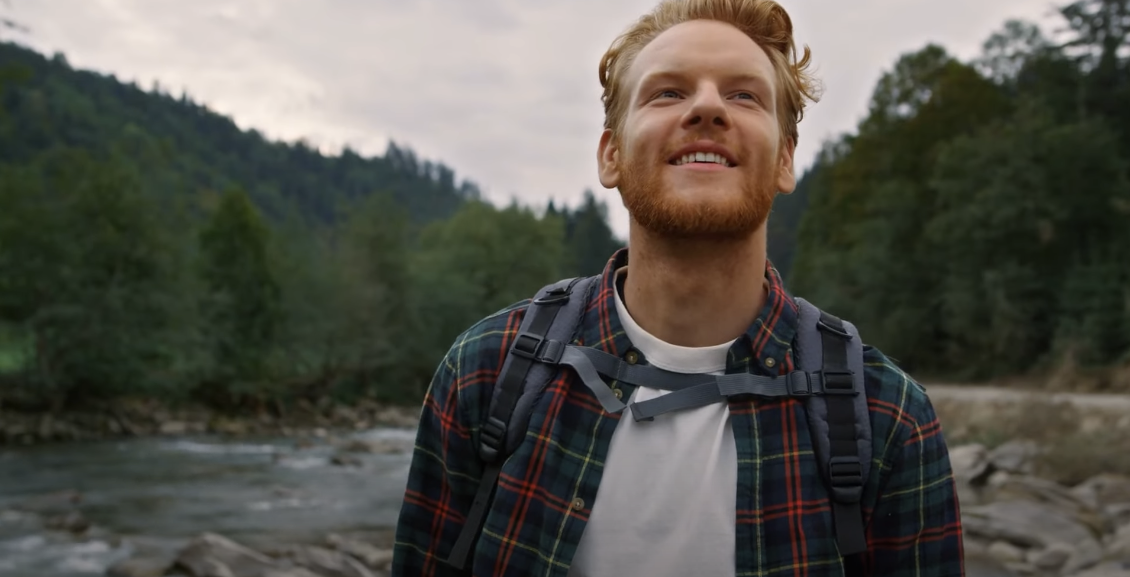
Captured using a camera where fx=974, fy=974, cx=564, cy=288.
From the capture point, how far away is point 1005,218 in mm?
29422

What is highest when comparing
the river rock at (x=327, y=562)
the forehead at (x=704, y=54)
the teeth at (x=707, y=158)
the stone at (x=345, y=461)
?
the forehead at (x=704, y=54)

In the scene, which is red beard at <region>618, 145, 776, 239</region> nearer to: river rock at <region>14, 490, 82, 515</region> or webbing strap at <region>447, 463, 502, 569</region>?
webbing strap at <region>447, 463, 502, 569</region>

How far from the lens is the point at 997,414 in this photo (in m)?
19.2

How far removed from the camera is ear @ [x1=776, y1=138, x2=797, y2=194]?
1865mm

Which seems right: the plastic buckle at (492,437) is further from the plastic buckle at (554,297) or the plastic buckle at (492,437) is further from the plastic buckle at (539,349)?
the plastic buckle at (554,297)

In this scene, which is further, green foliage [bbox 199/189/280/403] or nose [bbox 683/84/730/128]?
green foliage [bbox 199/189/280/403]

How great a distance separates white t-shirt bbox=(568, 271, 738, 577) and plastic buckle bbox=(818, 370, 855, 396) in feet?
0.57

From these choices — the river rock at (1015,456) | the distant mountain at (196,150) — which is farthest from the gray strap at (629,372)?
the distant mountain at (196,150)

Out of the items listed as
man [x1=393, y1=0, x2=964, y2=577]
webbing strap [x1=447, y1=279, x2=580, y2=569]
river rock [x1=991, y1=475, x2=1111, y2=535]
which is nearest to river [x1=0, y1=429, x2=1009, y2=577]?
river rock [x1=991, y1=475, x2=1111, y2=535]

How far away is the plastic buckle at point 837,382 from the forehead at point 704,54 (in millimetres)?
565

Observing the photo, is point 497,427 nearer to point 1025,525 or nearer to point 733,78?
point 733,78

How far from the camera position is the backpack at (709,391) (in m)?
1.61

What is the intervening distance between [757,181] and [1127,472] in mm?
13622

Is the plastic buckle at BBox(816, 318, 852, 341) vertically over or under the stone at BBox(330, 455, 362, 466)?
over
